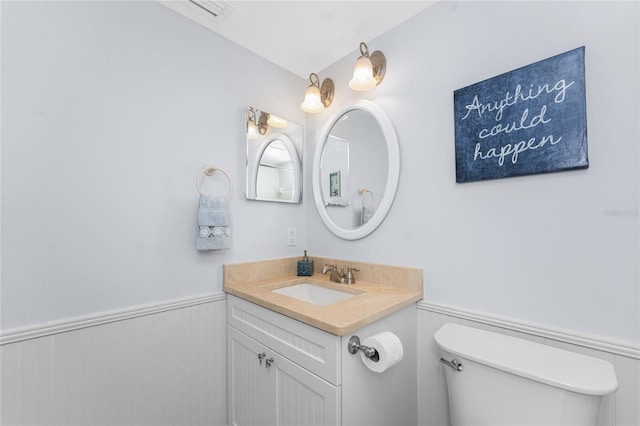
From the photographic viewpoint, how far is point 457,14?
1268mm

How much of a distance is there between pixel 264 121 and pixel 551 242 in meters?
1.56

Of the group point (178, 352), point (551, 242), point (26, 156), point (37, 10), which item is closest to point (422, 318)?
point (551, 242)

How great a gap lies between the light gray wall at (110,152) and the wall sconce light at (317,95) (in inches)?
16.4

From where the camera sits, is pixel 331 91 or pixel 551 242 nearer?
pixel 551 242

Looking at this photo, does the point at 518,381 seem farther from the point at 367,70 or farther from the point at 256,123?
the point at 256,123

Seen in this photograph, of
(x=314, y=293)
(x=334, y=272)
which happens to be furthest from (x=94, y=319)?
(x=334, y=272)

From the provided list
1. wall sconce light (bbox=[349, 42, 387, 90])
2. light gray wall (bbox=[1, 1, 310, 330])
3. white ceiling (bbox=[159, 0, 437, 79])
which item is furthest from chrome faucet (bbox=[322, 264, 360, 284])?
white ceiling (bbox=[159, 0, 437, 79])

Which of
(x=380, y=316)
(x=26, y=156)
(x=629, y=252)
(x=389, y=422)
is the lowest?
(x=389, y=422)

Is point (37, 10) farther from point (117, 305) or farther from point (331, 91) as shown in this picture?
point (331, 91)

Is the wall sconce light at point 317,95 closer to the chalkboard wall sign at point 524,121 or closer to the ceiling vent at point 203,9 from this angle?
the ceiling vent at point 203,9

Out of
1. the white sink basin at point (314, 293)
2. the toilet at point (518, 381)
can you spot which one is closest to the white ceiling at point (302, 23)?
the white sink basin at point (314, 293)

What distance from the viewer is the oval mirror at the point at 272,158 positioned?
1669 mm

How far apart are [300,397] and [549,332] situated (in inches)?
38.2

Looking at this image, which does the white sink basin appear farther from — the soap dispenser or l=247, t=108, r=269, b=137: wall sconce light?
l=247, t=108, r=269, b=137: wall sconce light
